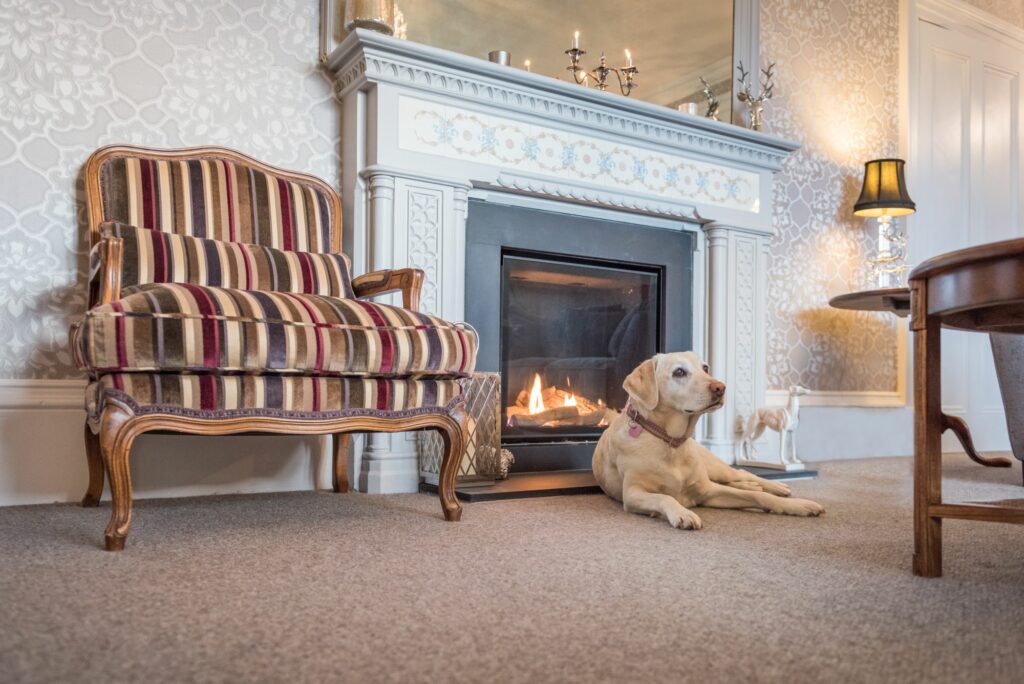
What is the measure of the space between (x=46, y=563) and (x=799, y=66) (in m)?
4.23

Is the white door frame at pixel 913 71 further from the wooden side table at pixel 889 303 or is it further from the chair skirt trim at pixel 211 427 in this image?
the chair skirt trim at pixel 211 427

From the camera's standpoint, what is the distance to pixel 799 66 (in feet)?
14.2

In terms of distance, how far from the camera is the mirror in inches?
123

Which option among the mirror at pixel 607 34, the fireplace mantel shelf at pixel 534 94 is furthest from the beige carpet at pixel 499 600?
the mirror at pixel 607 34

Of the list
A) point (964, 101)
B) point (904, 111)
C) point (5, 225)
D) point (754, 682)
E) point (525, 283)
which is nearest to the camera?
point (754, 682)

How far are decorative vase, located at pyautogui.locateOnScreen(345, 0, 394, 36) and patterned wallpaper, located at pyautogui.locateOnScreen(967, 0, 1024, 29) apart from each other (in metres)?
4.39

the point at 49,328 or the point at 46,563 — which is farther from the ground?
the point at 49,328

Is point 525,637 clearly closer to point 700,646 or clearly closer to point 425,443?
point 700,646

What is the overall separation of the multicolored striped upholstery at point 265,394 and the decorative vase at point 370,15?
1.51 meters

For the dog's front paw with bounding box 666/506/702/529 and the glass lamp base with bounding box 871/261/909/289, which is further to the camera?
the glass lamp base with bounding box 871/261/909/289

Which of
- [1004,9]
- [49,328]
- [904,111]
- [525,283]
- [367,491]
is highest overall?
[1004,9]

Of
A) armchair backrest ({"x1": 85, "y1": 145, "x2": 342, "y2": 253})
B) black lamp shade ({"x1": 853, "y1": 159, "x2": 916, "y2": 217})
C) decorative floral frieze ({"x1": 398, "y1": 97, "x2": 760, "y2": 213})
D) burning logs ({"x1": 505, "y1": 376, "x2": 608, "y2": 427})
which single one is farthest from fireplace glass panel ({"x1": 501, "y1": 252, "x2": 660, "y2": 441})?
black lamp shade ({"x1": 853, "y1": 159, "x2": 916, "y2": 217})

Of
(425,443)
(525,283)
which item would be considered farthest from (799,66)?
(425,443)

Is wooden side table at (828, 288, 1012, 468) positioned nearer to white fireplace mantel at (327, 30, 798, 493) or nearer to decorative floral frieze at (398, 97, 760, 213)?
white fireplace mantel at (327, 30, 798, 493)
